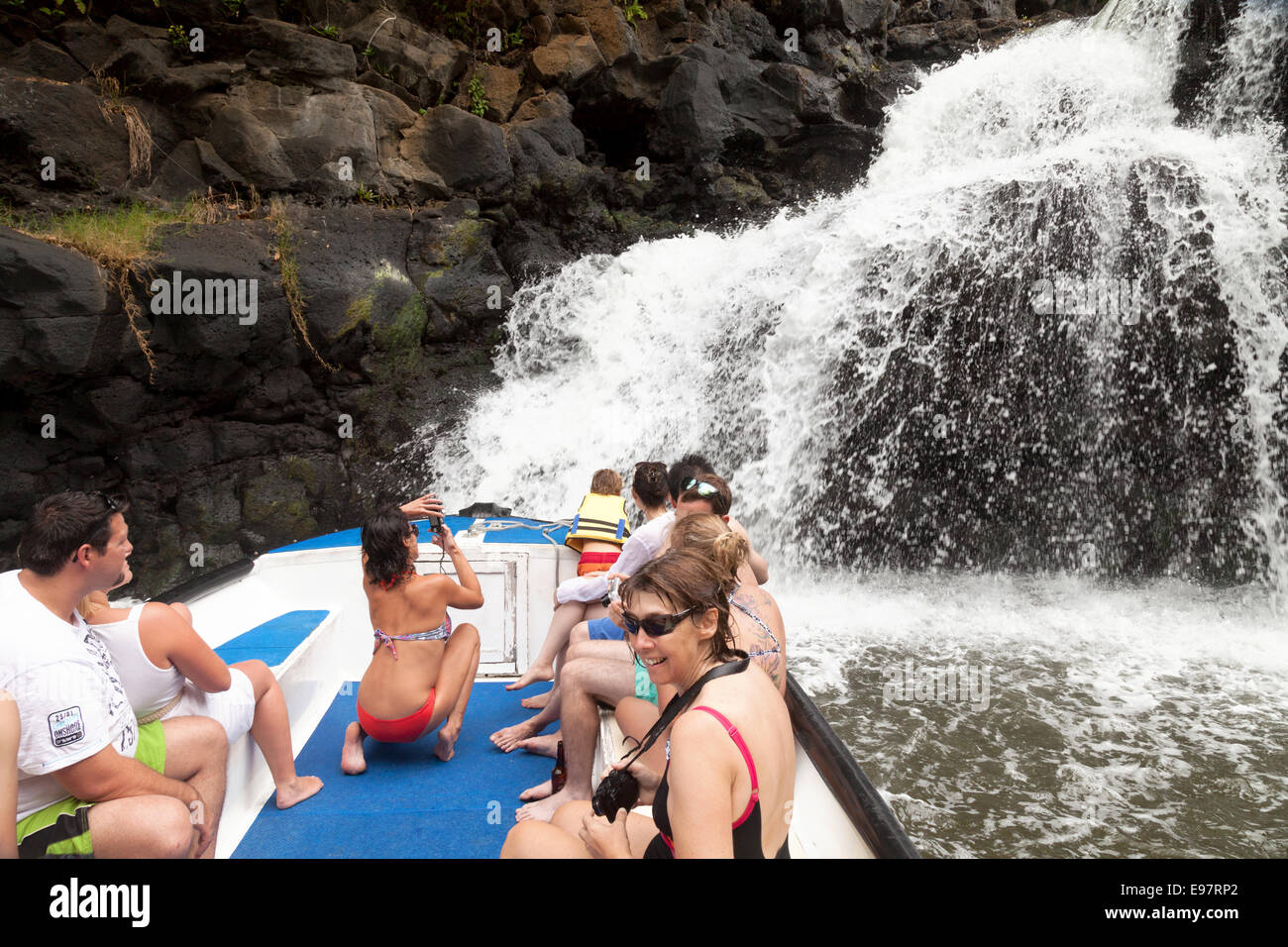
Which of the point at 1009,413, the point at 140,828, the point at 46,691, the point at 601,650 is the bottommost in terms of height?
the point at 140,828

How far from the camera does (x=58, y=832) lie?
193 cm

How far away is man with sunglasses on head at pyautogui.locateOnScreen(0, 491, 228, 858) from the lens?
1862mm

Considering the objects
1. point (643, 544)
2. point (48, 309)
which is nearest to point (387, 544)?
point (643, 544)

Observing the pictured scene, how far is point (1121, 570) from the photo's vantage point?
8.55 meters

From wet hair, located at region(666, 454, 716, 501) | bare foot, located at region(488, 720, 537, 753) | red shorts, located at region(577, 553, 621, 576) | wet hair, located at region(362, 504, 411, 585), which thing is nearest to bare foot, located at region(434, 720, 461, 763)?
bare foot, located at region(488, 720, 537, 753)

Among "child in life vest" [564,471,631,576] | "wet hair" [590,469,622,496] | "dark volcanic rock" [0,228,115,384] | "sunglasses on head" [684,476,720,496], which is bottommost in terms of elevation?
"child in life vest" [564,471,631,576]

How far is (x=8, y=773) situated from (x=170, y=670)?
747mm

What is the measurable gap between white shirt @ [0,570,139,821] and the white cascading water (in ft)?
14.3

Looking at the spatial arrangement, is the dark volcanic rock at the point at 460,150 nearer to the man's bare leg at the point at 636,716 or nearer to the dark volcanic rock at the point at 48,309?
the dark volcanic rock at the point at 48,309

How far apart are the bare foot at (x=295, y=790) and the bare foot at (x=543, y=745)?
2.86ft

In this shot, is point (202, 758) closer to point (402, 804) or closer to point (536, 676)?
point (402, 804)

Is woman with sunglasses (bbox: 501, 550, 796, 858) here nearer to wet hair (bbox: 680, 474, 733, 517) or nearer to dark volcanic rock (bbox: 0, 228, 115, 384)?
wet hair (bbox: 680, 474, 733, 517)

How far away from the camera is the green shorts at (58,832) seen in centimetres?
189

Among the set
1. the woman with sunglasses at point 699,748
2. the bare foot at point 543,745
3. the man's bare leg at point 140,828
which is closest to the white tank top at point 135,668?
the man's bare leg at point 140,828
